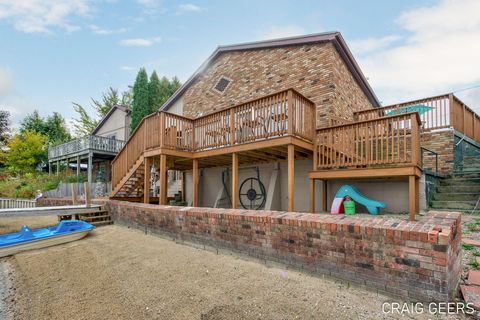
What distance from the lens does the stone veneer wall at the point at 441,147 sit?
26.7 feet

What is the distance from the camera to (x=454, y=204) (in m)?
6.63

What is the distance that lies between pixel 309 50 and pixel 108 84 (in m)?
32.1

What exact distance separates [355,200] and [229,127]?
3.90 metres

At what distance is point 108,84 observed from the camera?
110 feet

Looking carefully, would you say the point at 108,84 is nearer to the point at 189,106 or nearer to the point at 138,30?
the point at 138,30

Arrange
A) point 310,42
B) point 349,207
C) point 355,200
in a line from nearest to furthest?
1. point 349,207
2. point 355,200
3. point 310,42

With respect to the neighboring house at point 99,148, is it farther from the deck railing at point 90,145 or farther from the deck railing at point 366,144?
the deck railing at point 366,144

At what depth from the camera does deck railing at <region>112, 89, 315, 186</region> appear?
6352 millimetres

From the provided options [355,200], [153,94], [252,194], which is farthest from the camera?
[153,94]

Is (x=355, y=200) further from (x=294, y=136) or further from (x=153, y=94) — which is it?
(x=153, y=94)

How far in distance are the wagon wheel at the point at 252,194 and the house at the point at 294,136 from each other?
0.04m

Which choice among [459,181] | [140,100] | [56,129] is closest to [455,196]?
[459,181]

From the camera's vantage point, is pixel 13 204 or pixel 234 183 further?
pixel 13 204

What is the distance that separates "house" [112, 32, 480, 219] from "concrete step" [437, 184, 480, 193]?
3.44ft
